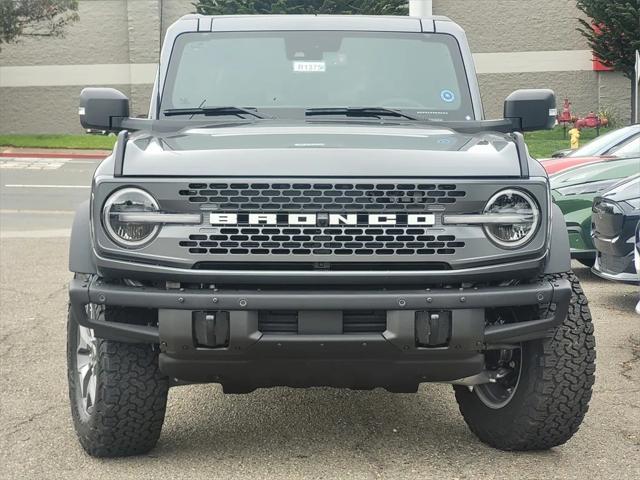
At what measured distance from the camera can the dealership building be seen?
124 ft

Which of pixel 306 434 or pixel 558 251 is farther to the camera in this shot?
pixel 306 434

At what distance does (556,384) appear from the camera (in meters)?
4.34

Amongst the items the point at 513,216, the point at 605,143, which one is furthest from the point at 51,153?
the point at 513,216

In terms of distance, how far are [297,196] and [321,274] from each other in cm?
30

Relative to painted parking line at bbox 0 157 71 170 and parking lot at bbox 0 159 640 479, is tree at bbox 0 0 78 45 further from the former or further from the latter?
parking lot at bbox 0 159 640 479

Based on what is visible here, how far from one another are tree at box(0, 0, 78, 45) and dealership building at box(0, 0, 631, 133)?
10.2 ft

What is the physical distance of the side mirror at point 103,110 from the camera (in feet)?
17.2

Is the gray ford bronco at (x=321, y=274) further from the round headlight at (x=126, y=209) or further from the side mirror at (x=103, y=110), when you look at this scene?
the side mirror at (x=103, y=110)

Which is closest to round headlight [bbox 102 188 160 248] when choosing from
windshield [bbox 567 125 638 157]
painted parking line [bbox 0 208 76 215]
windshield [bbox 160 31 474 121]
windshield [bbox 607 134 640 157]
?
windshield [bbox 160 31 474 121]

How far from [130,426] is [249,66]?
2.08 metres

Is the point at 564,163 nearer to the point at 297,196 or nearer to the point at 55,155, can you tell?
the point at 297,196

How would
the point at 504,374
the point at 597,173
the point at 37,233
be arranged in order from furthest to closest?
the point at 37,233 → the point at 597,173 → the point at 504,374

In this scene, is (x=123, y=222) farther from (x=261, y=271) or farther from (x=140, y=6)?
(x=140, y=6)

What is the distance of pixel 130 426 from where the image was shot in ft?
14.4
